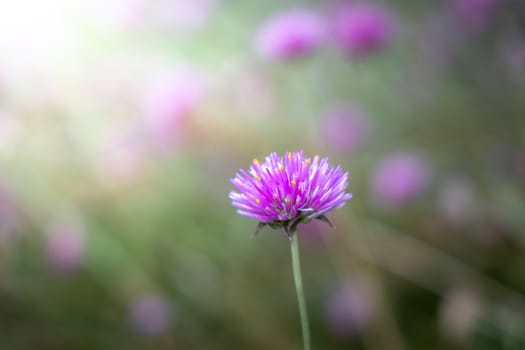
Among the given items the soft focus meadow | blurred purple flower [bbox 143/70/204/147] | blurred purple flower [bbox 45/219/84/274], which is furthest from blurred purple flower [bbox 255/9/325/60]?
blurred purple flower [bbox 45/219/84/274]

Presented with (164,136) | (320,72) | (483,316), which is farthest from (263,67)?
(483,316)

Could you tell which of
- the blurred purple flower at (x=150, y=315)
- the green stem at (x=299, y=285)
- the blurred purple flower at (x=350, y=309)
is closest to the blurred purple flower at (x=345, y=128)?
the blurred purple flower at (x=350, y=309)

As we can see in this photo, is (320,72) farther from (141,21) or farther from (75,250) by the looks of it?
(75,250)

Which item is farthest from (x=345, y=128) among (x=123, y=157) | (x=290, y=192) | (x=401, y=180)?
(x=290, y=192)

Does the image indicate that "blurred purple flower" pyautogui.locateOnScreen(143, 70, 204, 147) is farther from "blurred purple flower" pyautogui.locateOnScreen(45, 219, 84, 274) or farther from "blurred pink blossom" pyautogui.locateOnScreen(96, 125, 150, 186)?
"blurred purple flower" pyautogui.locateOnScreen(45, 219, 84, 274)

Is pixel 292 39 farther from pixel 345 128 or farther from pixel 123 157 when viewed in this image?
pixel 123 157
